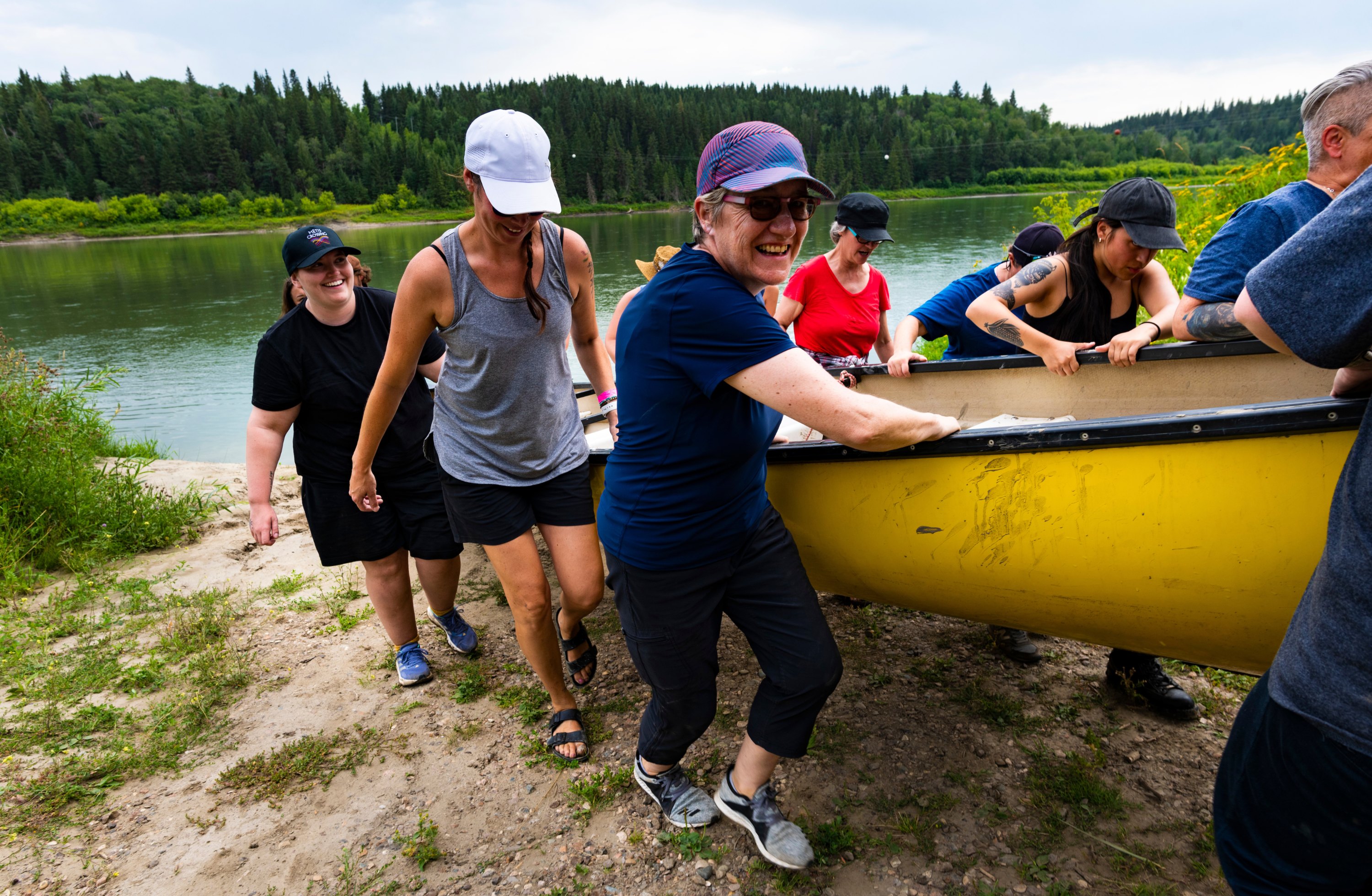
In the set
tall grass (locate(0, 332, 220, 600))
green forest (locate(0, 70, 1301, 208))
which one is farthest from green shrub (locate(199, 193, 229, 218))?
tall grass (locate(0, 332, 220, 600))

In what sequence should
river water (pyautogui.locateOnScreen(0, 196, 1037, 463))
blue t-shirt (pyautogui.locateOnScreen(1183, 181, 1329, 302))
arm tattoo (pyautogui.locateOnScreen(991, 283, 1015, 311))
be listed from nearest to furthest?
blue t-shirt (pyautogui.locateOnScreen(1183, 181, 1329, 302)), arm tattoo (pyautogui.locateOnScreen(991, 283, 1015, 311)), river water (pyautogui.locateOnScreen(0, 196, 1037, 463))

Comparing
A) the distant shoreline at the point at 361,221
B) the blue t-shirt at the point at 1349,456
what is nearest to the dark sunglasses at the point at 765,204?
the blue t-shirt at the point at 1349,456

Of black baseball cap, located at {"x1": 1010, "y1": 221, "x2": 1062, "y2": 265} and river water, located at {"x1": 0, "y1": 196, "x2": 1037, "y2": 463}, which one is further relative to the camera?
river water, located at {"x1": 0, "y1": 196, "x2": 1037, "y2": 463}

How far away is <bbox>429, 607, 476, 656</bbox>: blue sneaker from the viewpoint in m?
3.72

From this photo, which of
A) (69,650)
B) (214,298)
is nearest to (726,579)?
(69,650)

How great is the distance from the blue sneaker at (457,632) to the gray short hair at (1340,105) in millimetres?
3610

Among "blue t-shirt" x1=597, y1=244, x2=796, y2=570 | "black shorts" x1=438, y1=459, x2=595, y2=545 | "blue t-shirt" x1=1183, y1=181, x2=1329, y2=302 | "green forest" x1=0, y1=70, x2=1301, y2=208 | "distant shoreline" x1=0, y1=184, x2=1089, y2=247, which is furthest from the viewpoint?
"green forest" x1=0, y1=70, x2=1301, y2=208

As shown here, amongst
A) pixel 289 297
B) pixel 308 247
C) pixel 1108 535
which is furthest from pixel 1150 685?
pixel 289 297

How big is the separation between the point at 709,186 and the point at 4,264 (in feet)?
176

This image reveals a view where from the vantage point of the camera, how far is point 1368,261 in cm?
107

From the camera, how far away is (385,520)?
11.0 feet

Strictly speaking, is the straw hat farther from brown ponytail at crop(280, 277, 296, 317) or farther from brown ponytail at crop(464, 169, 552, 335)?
brown ponytail at crop(280, 277, 296, 317)

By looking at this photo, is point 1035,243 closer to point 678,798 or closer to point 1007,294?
point 1007,294

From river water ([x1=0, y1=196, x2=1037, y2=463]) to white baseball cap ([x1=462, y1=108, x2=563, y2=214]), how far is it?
5.97 metres
